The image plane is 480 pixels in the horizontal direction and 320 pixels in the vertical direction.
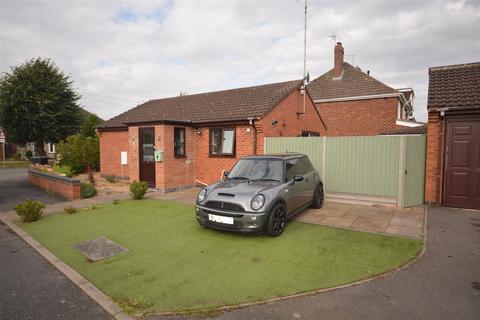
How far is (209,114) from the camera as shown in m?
12.2

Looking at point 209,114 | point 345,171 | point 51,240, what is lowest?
point 51,240

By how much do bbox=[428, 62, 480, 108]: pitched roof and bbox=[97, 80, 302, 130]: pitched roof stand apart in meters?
5.16

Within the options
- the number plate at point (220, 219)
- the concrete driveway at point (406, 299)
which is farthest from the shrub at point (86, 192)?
the concrete driveway at point (406, 299)

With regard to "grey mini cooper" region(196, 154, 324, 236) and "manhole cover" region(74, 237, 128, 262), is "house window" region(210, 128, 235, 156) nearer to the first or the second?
"grey mini cooper" region(196, 154, 324, 236)

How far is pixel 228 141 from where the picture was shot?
36.9 feet

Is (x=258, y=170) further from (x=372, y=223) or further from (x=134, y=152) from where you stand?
(x=134, y=152)

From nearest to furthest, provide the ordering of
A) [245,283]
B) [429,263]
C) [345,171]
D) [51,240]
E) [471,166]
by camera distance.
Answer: [245,283], [429,263], [51,240], [471,166], [345,171]

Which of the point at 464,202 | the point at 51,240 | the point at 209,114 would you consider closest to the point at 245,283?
the point at 51,240

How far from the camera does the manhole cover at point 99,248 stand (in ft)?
15.5

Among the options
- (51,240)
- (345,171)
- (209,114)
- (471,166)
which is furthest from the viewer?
(209,114)

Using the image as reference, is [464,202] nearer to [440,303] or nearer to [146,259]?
[440,303]

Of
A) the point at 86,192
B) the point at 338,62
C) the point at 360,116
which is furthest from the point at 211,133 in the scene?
the point at 338,62

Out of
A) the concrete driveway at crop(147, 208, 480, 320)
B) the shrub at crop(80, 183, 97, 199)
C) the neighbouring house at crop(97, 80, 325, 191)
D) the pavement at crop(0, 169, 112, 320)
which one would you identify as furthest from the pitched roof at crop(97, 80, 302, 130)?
the concrete driveway at crop(147, 208, 480, 320)

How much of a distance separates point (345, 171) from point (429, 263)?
15.4 ft
